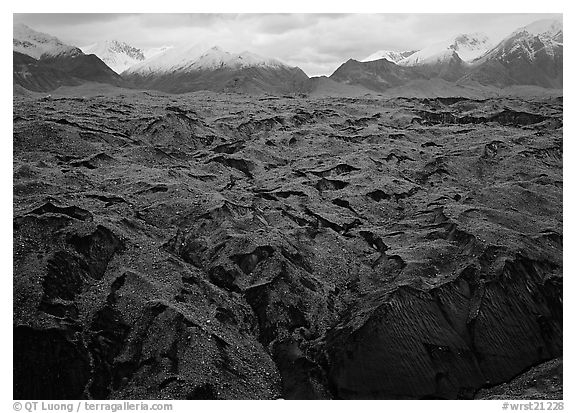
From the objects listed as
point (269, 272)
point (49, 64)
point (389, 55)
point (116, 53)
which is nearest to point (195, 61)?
point (116, 53)

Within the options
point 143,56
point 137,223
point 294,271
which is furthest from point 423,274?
point 143,56

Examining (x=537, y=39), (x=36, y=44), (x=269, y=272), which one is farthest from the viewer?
(x=537, y=39)

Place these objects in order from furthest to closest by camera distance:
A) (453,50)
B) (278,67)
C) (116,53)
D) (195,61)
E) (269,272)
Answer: (278,67) < (195,61) < (453,50) < (116,53) < (269,272)

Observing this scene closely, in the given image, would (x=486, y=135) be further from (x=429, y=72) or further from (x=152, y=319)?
(x=152, y=319)

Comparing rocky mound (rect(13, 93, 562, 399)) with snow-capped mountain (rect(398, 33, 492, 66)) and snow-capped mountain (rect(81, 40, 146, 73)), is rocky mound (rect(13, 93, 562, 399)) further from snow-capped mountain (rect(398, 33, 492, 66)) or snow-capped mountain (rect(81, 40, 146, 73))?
snow-capped mountain (rect(398, 33, 492, 66))

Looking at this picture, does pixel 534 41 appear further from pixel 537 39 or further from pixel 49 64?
pixel 49 64

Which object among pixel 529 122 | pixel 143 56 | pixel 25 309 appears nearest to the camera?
pixel 25 309
